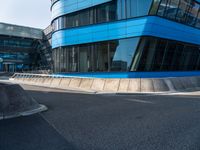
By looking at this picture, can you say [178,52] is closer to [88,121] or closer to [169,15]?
[169,15]

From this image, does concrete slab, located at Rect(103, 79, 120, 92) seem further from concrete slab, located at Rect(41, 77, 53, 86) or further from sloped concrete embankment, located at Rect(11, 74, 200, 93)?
concrete slab, located at Rect(41, 77, 53, 86)

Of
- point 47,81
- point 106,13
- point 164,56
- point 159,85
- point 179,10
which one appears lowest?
point 47,81

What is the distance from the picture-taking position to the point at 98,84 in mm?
18688

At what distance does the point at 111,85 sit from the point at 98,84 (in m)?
1.34

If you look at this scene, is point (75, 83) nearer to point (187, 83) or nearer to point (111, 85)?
point (111, 85)

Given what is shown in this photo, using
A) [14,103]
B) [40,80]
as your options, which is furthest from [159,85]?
[40,80]

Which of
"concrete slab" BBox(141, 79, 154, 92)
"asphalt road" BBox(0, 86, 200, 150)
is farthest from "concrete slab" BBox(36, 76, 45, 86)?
"asphalt road" BBox(0, 86, 200, 150)

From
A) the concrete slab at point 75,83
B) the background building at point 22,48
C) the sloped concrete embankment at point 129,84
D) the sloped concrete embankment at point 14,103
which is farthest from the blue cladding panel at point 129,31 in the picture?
the background building at point 22,48

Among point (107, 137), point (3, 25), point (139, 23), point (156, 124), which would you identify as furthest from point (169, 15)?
point (3, 25)

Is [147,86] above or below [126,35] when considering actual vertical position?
below

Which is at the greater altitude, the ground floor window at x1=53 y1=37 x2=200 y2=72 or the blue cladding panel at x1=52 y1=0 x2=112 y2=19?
the blue cladding panel at x1=52 y1=0 x2=112 y2=19

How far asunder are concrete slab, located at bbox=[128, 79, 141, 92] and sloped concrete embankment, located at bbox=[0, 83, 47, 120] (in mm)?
8833

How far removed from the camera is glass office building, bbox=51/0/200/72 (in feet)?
66.5

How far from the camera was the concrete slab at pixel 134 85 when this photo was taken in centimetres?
1677
